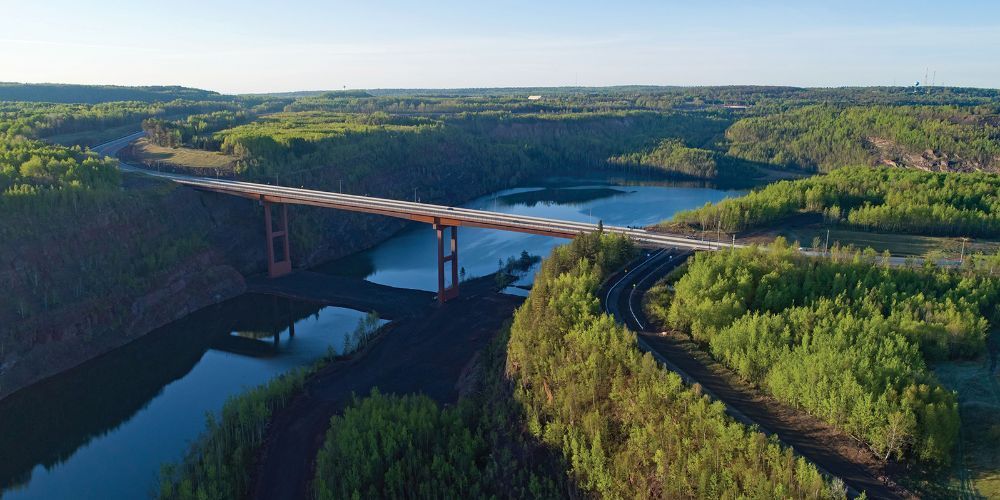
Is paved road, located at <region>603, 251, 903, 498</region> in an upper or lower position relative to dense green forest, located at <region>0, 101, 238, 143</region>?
lower

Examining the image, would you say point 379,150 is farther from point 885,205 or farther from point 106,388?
point 885,205

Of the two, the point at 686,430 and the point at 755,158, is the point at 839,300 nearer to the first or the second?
the point at 686,430

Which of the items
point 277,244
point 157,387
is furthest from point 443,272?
point 277,244

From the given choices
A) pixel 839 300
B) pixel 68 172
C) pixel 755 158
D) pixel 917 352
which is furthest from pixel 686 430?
pixel 755 158

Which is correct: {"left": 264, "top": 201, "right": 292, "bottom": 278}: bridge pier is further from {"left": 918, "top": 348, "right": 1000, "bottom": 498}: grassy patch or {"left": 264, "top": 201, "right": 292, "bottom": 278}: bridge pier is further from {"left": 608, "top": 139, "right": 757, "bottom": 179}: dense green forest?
{"left": 608, "top": 139, "right": 757, "bottom": 179}: dense green forest

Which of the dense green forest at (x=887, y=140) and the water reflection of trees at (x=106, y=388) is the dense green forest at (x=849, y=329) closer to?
the water reflection of trees at (x=106, y=388)

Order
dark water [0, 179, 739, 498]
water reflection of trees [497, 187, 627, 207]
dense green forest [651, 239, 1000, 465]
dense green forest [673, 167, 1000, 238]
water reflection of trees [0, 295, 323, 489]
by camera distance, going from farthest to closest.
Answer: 1. water reflection of trees [497, 187, 627, 207]
2. dense green forest [673, 167, 1000, 238]
3. water reflection of trees [0, 295, 323, 489]
4. dark water [0, 179, 739, 498]
5. dense green forest [651, 239, 1000, 465]

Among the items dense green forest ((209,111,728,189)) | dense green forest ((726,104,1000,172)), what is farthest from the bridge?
dense green forest ((726,104,1000,172))
